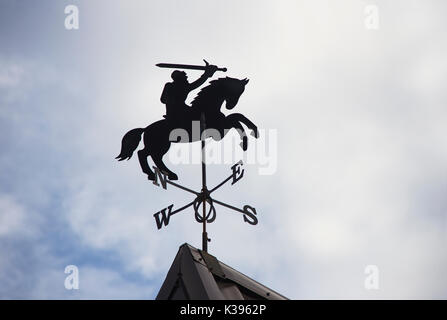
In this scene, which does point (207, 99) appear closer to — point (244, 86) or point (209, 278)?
point (244, 86)

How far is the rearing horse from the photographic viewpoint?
6.12m

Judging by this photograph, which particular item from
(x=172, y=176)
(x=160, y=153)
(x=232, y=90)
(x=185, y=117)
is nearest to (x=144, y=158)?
(x=160, y=153)

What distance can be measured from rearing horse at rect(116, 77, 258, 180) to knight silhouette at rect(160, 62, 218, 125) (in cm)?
5

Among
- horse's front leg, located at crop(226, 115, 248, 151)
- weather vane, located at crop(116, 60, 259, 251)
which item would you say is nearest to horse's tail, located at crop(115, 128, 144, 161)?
weather vane, located at crop(116, 60, 259, 251)

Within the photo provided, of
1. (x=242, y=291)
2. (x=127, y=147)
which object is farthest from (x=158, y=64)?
(x=242, y=291)

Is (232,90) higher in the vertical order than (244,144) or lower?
higher

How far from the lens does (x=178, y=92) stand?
21.3 ft

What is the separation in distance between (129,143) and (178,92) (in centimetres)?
77

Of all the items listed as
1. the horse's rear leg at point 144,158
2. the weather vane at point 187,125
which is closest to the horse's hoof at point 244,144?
the weather vane at point 187,125

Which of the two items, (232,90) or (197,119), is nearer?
(197,119)

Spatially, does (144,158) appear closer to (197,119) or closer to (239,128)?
(197,119)

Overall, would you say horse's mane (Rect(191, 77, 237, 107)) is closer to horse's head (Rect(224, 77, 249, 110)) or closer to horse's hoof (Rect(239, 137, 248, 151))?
horse's head (Rect(224, 77, 249, 110))
